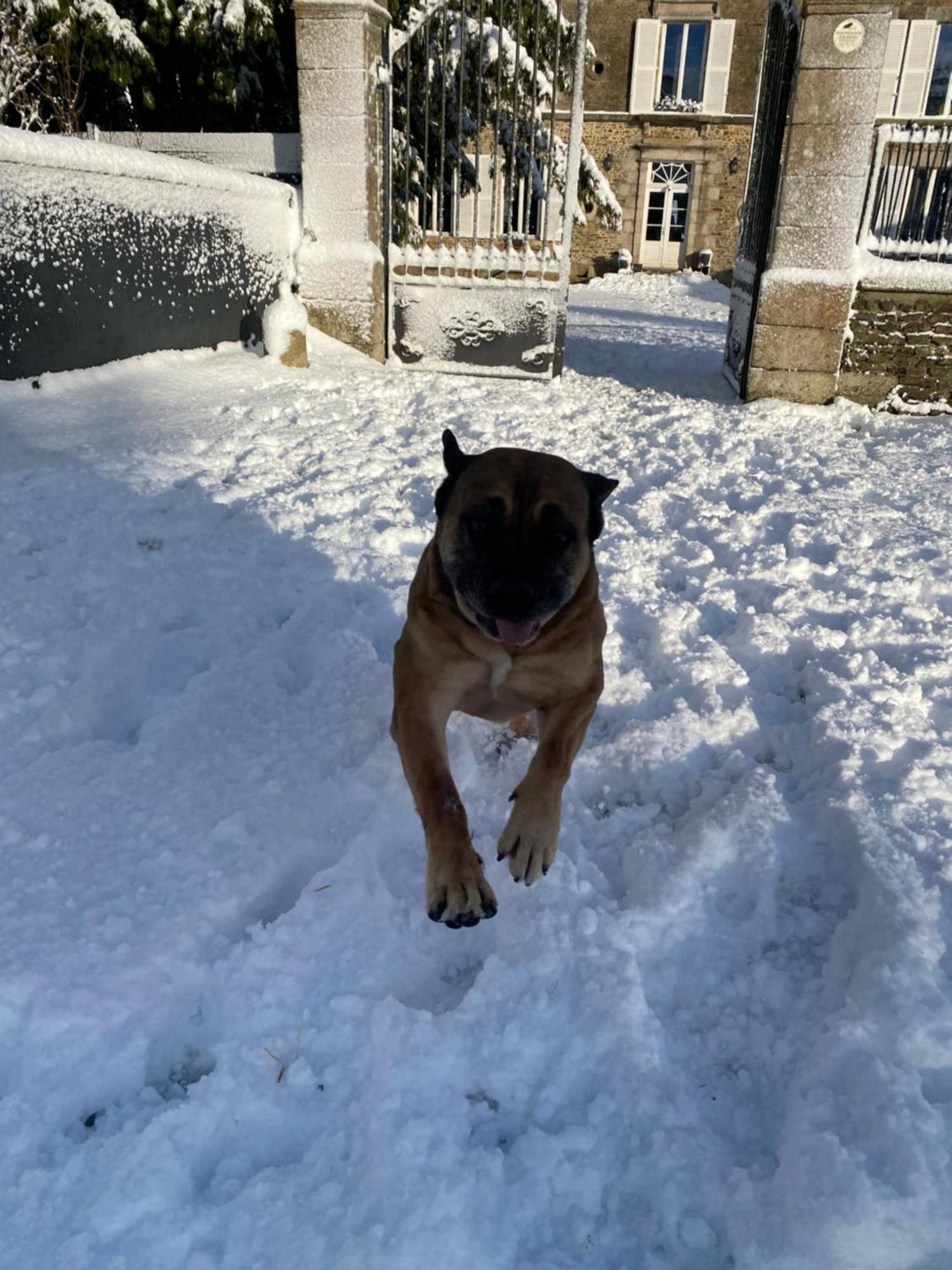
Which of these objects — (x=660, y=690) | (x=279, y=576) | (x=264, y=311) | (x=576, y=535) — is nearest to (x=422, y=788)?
(x=576, y=535)

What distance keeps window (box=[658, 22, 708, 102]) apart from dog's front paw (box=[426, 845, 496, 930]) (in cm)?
2628

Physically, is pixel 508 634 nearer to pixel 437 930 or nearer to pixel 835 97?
pixel 437 930

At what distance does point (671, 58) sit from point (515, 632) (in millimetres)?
26339

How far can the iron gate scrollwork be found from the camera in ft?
→ 25.7

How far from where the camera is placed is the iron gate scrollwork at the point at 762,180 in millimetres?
7828

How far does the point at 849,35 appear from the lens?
7191 millimetres

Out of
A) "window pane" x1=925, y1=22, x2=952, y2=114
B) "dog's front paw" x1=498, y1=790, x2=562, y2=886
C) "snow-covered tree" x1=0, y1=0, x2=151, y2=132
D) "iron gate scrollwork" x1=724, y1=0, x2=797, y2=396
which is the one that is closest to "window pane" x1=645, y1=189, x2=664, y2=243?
"window pane" x1=925, y1=22, x2=952, y2=114

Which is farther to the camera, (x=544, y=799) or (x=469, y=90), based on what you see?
(x=469, y=90)

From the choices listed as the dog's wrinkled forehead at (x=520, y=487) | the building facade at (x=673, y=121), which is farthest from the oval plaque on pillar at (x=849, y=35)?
the building facade at (x=673, y=121)

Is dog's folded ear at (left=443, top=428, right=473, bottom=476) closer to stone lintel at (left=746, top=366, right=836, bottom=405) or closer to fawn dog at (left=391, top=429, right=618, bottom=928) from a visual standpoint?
fawn dog at (left=391, top=429, right=618, bottom=928)

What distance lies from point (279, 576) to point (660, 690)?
1.97 m

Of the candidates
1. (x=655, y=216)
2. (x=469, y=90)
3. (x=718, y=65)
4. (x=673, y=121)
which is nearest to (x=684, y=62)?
(x=718, y=65)

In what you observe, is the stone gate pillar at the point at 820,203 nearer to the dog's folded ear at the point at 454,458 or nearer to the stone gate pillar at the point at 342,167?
the stone gate pillar at the point at 342,167

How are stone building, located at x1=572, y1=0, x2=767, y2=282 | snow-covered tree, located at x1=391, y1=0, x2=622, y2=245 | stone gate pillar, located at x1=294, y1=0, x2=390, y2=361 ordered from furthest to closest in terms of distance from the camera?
stone building, located at x1=572, y1=0, x2=767, y2=282 < snow-covered tree, located at x1=391, y1=0, x2=622, y2=245 < stone gate pillar, located at x1=294, y1=0, x2=390, y2=361
